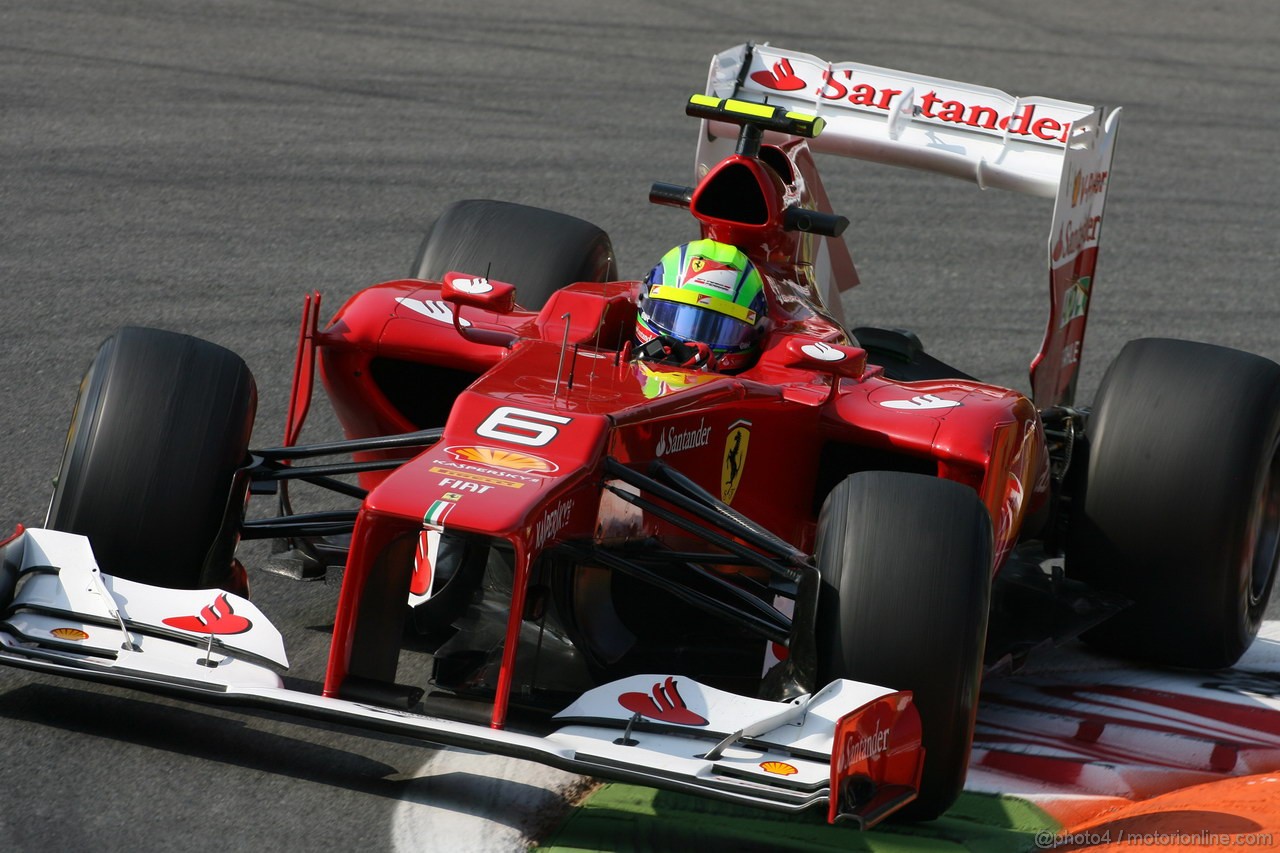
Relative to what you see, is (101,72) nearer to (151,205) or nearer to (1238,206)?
(151,205)

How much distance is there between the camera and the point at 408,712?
452cm

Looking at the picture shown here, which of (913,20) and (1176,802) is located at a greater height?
(913,20)

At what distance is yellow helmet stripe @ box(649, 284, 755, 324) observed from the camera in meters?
5.85

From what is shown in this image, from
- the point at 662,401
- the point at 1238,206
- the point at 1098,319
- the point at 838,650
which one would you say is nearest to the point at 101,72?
the point at 1098,319

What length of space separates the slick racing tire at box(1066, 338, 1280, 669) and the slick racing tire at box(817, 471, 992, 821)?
136 cm

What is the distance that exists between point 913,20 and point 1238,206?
18.0 ft

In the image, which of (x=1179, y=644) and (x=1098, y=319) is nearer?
(x=1179, y=644)

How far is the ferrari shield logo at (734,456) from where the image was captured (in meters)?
5.54

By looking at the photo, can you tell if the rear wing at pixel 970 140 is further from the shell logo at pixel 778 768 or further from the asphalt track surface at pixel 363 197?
the shell logo at pixel 778 768

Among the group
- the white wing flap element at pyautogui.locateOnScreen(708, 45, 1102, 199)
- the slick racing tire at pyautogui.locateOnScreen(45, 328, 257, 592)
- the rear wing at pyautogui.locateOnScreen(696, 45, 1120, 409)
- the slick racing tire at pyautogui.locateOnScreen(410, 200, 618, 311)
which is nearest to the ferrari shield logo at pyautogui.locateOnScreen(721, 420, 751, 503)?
the slick racing tire at pyautogui.locateOnScreen(45, 328, 257, 592)

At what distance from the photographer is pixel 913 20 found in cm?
1756

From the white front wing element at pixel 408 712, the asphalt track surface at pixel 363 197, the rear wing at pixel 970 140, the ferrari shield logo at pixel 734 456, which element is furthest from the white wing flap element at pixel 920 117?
the white front wing element at pixel 408 712

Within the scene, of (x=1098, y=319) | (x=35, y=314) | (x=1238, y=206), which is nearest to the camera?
(x=35, y=314)

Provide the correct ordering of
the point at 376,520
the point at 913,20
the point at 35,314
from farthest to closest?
the point at 913,20
the point at 35,314
the point at 376,520
